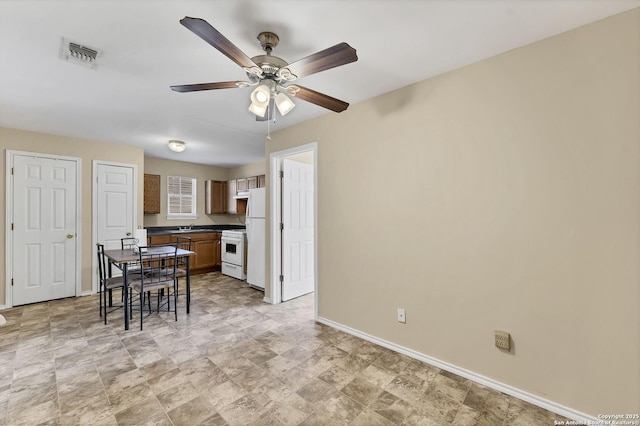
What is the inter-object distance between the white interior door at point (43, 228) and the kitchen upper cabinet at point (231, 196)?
2.72 meters

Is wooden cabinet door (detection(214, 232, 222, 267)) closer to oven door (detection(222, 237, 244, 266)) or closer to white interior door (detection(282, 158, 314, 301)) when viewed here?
oven door (detection(222, 237, 244, 266))

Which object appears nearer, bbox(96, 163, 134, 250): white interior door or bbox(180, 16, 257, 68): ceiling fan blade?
bbox(180, 16, 257, 68): ceiling fan blade

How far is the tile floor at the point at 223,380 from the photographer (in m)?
1.78

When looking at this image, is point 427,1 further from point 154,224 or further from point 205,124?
point 154,224

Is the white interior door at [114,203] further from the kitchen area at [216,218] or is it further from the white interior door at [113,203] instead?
the kitchen area at [216,218]

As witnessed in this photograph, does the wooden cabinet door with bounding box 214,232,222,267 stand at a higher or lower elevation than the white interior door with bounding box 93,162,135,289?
lower

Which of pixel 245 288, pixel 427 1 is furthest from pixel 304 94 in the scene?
pixel 245 288

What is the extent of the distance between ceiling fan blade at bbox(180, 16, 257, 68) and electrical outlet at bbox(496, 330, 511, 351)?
2.50 meters

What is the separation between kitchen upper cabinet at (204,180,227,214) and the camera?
6.42m

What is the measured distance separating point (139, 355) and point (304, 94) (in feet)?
8.71

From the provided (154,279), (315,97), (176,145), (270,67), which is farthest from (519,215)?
(176,145)

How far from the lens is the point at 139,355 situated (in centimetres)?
252

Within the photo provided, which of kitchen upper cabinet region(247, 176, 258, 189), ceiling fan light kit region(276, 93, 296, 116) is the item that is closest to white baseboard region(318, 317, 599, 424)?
ceiling fan light kit region(276, 93, 296, 116)

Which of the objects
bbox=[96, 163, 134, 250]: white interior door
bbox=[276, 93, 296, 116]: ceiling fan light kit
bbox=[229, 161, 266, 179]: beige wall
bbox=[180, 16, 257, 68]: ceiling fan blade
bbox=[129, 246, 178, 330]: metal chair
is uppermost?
bbox=[229, 161, 266, 179]: beige wall
